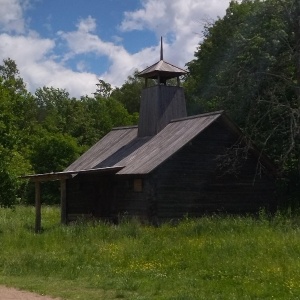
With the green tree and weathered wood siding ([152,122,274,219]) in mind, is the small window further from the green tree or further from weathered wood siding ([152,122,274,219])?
the green tree

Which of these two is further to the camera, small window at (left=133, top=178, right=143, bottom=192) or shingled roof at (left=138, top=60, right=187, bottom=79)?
shingled roof at (left=138, top=60, right=187, bottom=79)

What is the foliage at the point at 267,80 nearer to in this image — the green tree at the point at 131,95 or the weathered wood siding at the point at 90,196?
the weathered wood siding at the point at 90,196

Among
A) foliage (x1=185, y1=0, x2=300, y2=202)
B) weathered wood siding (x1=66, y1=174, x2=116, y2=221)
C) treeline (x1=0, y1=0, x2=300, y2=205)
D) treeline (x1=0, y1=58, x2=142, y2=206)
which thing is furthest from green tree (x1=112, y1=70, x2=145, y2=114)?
weathered wood siding (x1=66, y1=174, x2=116, y2=221)

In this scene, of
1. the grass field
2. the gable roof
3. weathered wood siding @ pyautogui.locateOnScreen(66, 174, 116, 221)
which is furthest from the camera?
weathered wood siding @ pyautogui.locateOnScreen(66, 174, 116, 221)

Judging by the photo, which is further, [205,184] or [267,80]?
[267,80]

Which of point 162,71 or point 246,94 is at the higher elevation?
point 162,71

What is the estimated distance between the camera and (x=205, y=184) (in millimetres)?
25781

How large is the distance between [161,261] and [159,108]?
14656mm

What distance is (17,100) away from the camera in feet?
98.6

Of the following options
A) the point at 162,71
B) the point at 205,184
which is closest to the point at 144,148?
the point at 205,184

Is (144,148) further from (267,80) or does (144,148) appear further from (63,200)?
(267,80)

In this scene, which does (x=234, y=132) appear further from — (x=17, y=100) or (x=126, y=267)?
(x=126, y=267)

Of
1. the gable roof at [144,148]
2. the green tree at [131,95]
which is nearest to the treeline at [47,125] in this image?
the green tree at [131,95]

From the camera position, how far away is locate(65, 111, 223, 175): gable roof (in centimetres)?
2508
